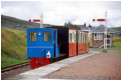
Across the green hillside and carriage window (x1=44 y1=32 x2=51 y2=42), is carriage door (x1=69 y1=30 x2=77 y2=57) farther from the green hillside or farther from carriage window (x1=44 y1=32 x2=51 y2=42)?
the green hillside

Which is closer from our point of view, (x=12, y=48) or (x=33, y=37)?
(x=33, y=37)

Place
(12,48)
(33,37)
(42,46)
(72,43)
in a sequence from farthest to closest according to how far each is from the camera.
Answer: (12,48) → (72,43) → (33,37) → (42,46)

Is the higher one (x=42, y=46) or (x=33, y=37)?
(x=33, y=37)

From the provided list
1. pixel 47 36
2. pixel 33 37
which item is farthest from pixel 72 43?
pixel 33 37

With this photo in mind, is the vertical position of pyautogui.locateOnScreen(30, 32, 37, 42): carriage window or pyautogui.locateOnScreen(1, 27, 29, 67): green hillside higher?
pyautogui.locateOnScreen(30, 32, 37, 42): carriage window

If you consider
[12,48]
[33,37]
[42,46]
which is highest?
[33,37]

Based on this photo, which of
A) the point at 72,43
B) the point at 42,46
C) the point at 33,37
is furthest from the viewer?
the point at 72,43

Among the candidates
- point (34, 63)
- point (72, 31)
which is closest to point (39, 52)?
point (34, 63)

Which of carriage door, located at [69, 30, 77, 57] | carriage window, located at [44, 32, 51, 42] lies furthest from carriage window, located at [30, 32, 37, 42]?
carriage door, located at [69, 30, 77, 57]

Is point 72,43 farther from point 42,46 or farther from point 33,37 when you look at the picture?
point 33,37

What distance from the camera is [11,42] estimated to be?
25672 mm

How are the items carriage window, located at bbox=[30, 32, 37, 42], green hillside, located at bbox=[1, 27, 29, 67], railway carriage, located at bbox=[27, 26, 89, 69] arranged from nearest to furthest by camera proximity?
1. railway carriage, located at bbox=[27, 26, 89, 69]
2. carriage window, located at bbox=[30, 32, 37, 42]
3. green hillside, located at bbox=[1, 27, 29, 67]

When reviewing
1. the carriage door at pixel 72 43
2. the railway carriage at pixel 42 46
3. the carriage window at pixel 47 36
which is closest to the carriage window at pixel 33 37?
the railway carriage at pixel 42 46

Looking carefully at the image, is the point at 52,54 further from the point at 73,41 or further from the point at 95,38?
the point at 95,38
